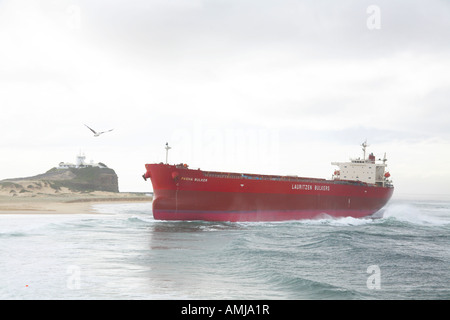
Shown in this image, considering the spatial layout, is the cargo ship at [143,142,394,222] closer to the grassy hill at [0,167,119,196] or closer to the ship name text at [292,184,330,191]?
the ship name text at [292,184,330,191]

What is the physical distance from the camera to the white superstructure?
4044 cm

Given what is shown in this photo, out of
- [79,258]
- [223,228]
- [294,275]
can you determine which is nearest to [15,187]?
[223,228]

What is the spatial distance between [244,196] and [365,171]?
18.8m

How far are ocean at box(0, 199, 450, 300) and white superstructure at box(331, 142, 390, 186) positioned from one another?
18528 mm

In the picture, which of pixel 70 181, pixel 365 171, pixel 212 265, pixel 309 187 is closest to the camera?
pixel 212 265

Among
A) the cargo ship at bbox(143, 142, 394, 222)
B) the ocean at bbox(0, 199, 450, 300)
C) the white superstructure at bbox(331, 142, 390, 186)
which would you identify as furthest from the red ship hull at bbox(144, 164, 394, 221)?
the white superstructure at bbox(331, 142, 390, 186)

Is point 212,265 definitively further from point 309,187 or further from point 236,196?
point 309,187

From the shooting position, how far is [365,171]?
40688 mm

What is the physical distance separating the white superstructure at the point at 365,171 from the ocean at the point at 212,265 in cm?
1853

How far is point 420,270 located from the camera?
45.4ft

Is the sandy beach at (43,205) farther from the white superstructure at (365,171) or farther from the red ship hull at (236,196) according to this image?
the white superstructure at (365,171)

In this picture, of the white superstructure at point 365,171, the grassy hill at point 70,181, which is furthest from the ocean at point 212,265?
the grassy hill at point 70,181

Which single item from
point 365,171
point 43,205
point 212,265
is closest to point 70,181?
point 43,205
